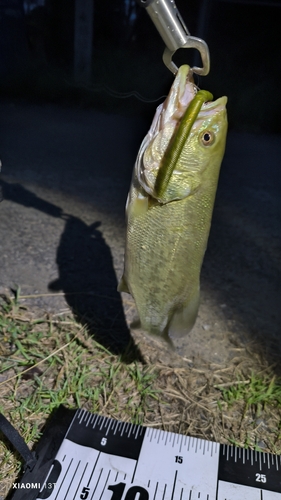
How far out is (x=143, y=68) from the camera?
6.18 ft

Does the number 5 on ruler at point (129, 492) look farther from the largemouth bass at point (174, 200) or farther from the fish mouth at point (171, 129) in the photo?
the fish mouth at point (171, 129)

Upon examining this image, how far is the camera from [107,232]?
200cm

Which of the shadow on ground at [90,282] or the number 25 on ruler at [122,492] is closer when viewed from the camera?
the number 25 on ruler at [122,492]

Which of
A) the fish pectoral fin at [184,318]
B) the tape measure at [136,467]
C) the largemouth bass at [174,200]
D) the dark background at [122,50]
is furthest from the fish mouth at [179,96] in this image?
the dark background at [122,50]

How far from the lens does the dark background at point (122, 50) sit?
1.81m

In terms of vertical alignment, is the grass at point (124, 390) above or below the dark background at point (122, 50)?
below

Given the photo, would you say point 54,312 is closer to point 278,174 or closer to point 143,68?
point 143,68

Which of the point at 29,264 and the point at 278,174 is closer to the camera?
the point at 29,264

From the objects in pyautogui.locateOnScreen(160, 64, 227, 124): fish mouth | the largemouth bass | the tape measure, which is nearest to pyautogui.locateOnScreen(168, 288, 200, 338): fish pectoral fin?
the largemouth bass

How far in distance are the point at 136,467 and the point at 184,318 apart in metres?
0.35

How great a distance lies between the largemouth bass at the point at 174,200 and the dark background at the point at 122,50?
107 centimetres

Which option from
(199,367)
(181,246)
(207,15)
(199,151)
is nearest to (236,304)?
(199,367)

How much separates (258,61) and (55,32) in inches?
41.5

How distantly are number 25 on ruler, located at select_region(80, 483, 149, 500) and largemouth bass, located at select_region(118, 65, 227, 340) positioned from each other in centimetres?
37
